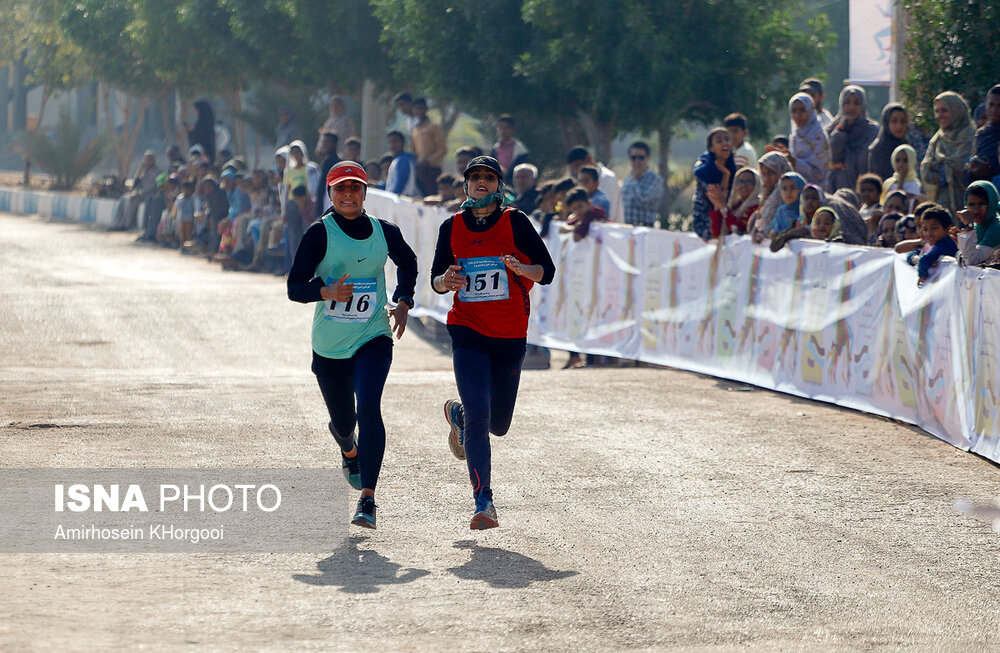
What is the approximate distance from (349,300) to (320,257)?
0.87 feet

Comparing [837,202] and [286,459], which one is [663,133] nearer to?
[837,202]

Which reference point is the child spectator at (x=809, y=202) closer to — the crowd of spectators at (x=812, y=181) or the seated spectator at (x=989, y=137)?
the crowd of spectators at (x=812, y=181)

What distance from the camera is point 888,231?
1232 centimetres

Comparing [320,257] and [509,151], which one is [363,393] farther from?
[509,151]

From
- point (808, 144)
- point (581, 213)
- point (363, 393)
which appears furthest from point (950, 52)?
point (363, 393)

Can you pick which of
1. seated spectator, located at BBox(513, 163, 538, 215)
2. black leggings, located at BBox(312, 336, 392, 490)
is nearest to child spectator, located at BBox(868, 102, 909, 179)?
seated spectator, located at BBox(513, 163, 538, 215)

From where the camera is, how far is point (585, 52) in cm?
2067

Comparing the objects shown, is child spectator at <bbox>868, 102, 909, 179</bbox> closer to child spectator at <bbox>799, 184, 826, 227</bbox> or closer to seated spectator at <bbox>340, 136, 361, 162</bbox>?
child spectator at <bbox>799, 184, 826, 227</bbox>

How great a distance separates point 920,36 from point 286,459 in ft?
27.9

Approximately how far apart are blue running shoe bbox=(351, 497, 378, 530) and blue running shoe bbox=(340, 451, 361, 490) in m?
0.49

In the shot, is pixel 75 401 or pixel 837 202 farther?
pixel 837 202

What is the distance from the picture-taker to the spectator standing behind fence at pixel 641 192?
16359 mm

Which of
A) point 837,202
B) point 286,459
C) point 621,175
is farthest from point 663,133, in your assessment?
point 621,175

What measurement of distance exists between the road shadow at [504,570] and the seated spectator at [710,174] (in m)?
7.25
